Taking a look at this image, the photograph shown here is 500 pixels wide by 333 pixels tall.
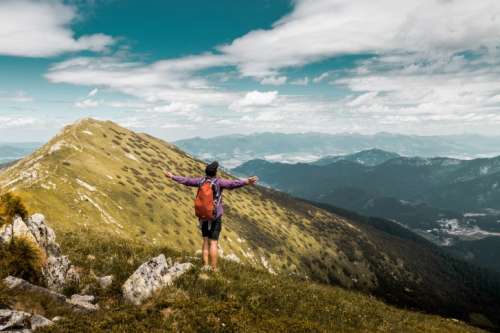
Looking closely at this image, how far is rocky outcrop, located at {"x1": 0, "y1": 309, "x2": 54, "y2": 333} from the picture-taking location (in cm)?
1143

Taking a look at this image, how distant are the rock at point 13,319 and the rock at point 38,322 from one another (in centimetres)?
15

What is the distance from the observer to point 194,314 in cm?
1377

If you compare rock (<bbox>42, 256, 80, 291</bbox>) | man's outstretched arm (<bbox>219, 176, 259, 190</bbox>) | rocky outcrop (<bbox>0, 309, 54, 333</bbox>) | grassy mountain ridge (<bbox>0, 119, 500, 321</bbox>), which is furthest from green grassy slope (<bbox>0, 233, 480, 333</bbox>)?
grassy mountain ridge (<bbox>0, 119, 500, 321</bbox>)

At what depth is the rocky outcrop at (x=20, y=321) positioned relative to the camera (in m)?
11.4

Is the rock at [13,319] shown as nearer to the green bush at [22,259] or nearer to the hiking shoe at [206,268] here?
the green bush at [22,259]

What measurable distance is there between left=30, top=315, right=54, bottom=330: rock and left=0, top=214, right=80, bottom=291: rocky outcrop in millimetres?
4231

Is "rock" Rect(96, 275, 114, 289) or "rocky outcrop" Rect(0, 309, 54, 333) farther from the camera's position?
"rock" Rect(96, 275, 114, 289)

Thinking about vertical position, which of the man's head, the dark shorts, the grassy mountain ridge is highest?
the man's head

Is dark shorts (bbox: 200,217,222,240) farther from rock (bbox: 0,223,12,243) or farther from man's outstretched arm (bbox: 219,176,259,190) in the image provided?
rock (bbox: 0,223,12,243)

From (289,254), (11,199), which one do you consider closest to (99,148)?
(289,254)

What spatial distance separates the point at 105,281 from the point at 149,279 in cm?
261

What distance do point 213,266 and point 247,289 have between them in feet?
6.98

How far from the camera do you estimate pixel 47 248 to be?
18.3 m

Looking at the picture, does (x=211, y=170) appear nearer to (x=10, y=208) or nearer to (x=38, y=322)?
(x=38, y=322)
